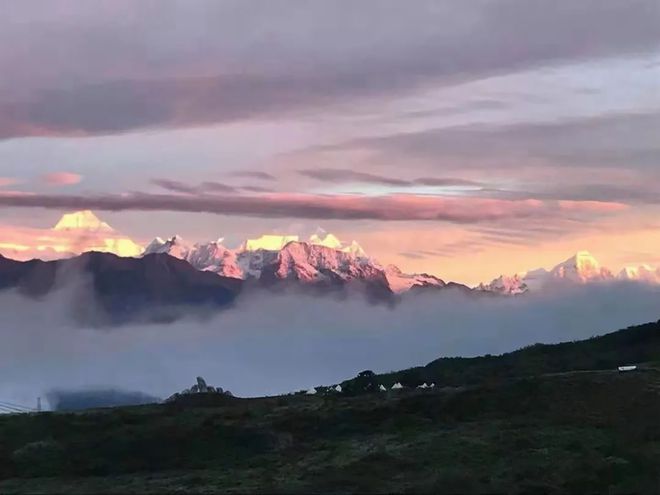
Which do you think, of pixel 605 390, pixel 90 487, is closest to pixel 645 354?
pixel 605 390

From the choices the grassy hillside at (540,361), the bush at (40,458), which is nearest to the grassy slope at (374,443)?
the bush at (40,458)

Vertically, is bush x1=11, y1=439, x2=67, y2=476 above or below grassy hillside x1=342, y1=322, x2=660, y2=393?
below

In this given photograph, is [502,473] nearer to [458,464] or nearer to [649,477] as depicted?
[458,464]

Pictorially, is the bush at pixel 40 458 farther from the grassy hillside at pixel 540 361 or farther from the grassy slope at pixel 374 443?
the grassy hillside at pixel 540 361

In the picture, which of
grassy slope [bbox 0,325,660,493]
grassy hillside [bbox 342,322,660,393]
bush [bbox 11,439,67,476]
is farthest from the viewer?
grassy hillside [bbox 342,322,660,393]

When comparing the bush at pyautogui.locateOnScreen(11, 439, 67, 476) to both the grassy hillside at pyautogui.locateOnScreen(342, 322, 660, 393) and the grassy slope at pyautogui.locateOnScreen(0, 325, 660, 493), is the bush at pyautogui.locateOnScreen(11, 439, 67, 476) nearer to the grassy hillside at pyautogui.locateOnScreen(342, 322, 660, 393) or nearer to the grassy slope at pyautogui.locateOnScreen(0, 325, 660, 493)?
the grassy slope at pyautogui.locateOnScreen(0, 325, 660, 493)

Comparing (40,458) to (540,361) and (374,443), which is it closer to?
(374,443)

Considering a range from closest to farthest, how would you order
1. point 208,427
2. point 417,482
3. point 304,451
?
1. point 417,482
2. point 304,451
3. point 208,427

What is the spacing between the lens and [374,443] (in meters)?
55.3

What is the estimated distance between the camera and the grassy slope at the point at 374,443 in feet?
158

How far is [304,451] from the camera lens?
5494cm

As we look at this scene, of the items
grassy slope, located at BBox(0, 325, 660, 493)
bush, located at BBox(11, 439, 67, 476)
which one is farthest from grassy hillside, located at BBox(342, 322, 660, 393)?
bush, located at BBox(11, 439, 67, 476)

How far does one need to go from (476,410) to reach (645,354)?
3729cm

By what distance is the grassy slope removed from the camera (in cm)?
4803
